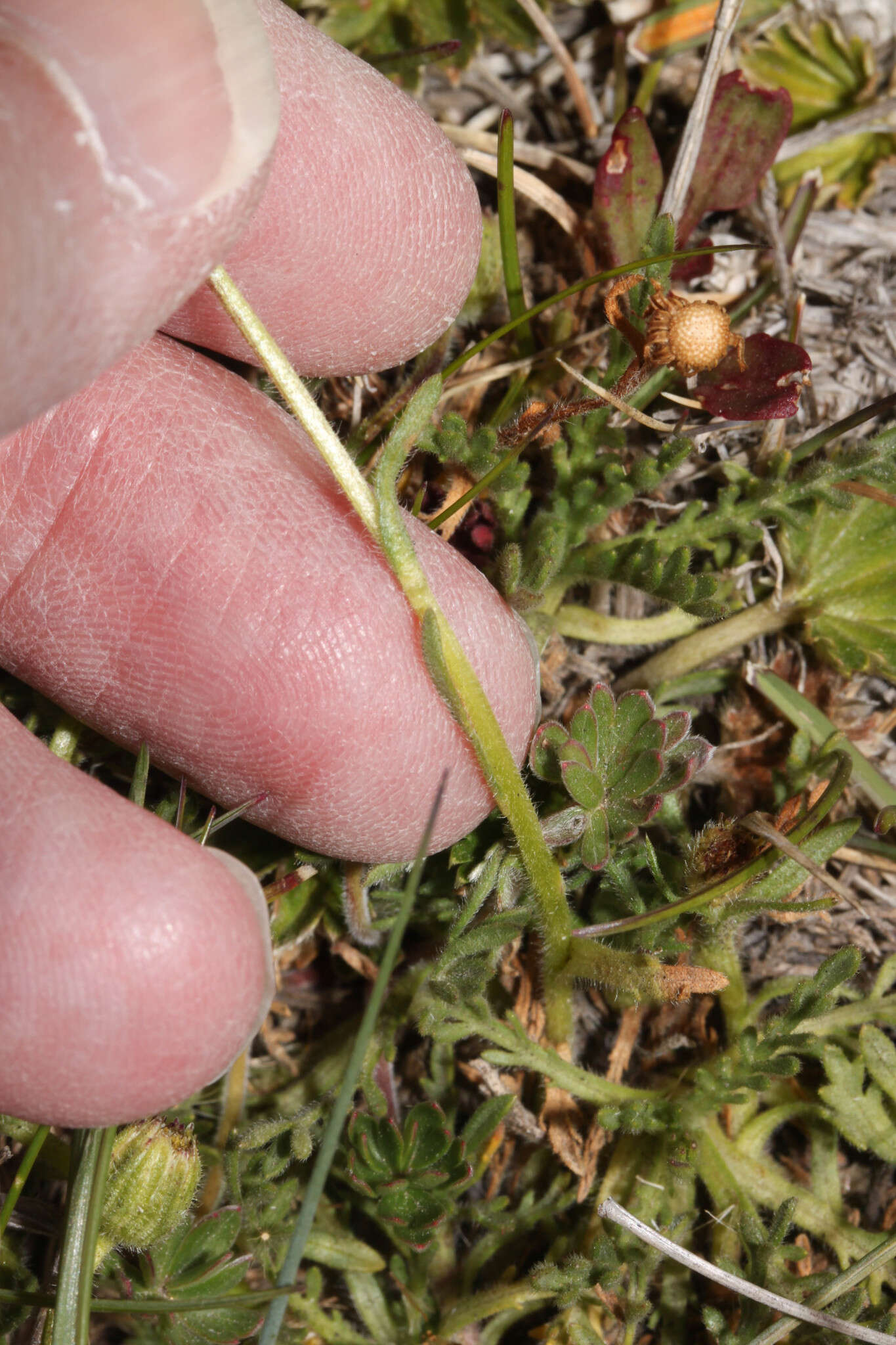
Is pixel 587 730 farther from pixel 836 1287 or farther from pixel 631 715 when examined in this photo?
pixel 836 1287

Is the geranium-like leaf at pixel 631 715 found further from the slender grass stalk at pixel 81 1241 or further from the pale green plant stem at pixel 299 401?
the slender grass stalk at pixel 81 1241

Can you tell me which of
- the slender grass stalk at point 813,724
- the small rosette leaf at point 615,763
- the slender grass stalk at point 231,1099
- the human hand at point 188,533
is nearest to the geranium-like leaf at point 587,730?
the small rosette leaf at point 615,763

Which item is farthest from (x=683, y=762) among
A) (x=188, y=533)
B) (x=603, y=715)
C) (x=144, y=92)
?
(x=144, y=92)

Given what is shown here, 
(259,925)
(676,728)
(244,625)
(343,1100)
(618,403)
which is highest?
(244,625)

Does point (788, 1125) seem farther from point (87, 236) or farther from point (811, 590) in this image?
point (87, 236)

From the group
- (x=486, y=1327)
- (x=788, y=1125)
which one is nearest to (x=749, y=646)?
(x=788, y=1125)
